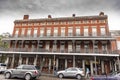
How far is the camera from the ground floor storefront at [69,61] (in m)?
23.4

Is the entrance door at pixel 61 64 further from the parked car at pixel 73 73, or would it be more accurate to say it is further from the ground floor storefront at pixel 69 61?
the parked car at pixel 73 73

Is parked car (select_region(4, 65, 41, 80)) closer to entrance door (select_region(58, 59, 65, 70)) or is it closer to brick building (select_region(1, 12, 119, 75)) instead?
brick building (select_region(1, 12, 119, 75))

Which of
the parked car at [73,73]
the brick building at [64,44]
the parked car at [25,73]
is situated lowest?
the parked car at [73,73]

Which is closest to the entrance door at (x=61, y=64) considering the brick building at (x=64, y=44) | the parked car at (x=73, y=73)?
the brick building at (x=64, y=44)

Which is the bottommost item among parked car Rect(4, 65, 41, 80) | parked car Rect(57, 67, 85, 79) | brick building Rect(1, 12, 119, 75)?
parked car Rect(57, 67, 85, 79)

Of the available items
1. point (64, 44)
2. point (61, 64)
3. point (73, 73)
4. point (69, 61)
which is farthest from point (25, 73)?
point (64, 44)

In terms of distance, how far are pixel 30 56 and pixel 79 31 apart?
11.2m

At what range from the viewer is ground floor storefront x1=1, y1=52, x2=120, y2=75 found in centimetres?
2335

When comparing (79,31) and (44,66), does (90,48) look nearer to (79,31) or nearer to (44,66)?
(79,31)

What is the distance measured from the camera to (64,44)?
26766 millimetres

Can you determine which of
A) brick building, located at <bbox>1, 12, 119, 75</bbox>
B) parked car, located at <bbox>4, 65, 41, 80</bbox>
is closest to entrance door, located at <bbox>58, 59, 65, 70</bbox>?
brick building, located at <bbox>1, 12, 119, 75</bbox>

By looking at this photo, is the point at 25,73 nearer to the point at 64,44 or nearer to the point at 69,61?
the point at 69,61

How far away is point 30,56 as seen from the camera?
2698 cm

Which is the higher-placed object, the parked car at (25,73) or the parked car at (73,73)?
the parked car at (25,73)
